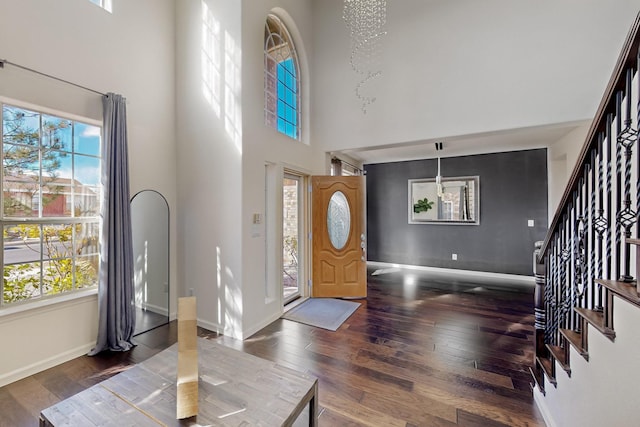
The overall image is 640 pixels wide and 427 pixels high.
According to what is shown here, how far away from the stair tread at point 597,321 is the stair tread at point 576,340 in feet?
0.63

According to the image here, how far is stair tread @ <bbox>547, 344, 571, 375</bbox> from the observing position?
1555 mm

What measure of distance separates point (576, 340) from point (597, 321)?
0.32m

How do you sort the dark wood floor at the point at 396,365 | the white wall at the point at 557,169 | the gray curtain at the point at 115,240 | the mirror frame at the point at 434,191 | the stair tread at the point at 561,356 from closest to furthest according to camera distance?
the stair tread at the point at 561,356
the dark wood floor at the point at 396,365
the gray curtain at the point at 115,240
the white wall at the point at 557,169
the mirror frame at the point at 434,191

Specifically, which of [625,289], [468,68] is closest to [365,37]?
[468,68]

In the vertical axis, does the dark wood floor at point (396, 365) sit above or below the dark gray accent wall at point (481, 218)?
below

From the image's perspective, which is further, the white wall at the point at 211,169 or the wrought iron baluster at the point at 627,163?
the white wall at the point at 211,169

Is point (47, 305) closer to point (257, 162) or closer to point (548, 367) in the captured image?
point (257, 162)

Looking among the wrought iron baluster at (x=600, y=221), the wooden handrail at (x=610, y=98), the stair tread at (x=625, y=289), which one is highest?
the wooden handrail at (x=610, y=98)

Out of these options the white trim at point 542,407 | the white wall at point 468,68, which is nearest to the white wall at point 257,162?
the white wall at point 468,68

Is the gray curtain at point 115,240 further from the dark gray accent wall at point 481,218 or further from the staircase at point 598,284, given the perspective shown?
the dark gray accent wall at point 481,218

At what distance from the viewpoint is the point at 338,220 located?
4680 millimetres

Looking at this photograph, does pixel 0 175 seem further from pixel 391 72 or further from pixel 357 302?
pixel 391 72

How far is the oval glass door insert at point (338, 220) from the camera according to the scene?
181 inches

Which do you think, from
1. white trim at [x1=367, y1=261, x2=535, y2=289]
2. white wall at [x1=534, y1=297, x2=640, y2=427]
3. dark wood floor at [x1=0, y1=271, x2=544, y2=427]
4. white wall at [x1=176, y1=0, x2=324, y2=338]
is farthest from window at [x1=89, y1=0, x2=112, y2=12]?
white trim at [x1=367, y1=261, x2=535, y2=289]
